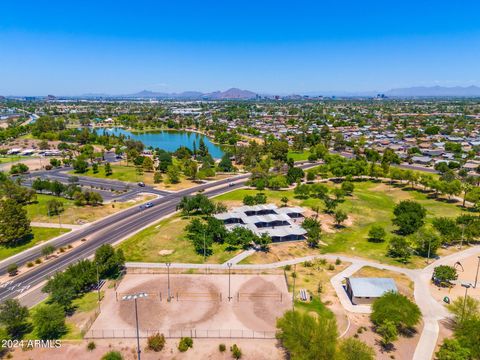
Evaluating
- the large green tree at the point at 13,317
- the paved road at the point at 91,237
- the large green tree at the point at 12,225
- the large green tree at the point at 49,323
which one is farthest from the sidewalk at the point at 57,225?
the large green tree at the point at 49,323

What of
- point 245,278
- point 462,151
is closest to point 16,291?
point 245,278

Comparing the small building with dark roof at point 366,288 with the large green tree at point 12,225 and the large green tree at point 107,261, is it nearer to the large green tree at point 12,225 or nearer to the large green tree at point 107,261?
the large green tree at point 107,261

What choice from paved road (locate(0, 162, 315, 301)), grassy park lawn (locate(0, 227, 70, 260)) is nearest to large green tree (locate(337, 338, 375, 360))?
paved road (locate(0, 162, 315, 301))

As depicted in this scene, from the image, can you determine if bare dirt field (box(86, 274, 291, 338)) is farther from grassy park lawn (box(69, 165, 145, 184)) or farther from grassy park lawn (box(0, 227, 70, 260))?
grassy park lawn (box(69, 165, 145, 184))

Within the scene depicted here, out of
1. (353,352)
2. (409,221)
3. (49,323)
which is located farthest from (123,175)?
(353,352)

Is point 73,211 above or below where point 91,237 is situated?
above

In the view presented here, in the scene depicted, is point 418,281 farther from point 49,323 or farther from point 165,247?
point 49,323
